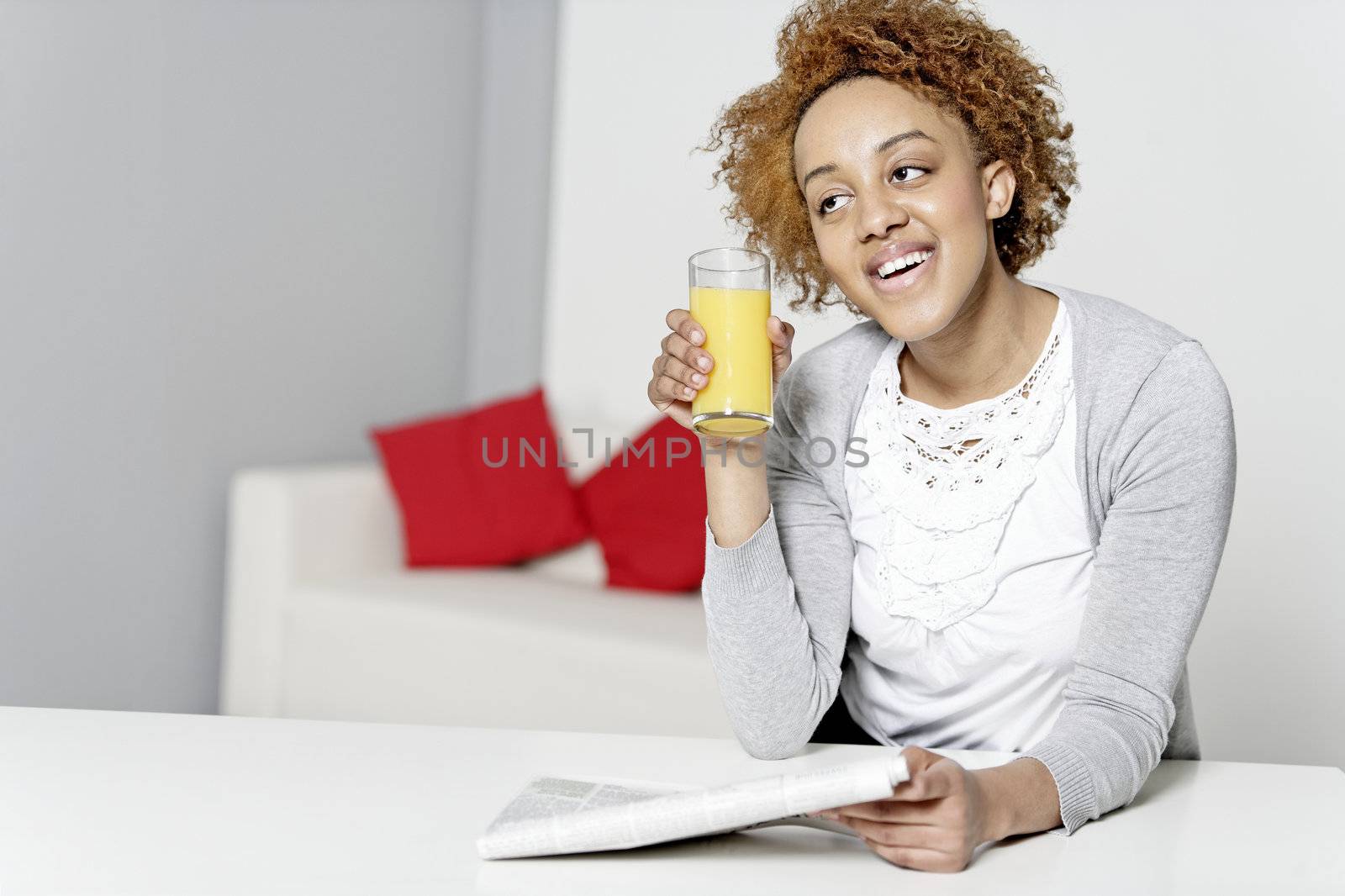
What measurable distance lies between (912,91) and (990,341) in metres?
0.28

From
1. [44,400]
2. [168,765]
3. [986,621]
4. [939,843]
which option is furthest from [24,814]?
[44,400]

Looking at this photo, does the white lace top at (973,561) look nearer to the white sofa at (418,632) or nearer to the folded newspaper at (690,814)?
the folded newspaper at (690,814)

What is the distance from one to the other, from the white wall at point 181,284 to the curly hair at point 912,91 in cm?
174

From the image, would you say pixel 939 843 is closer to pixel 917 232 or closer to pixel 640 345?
pixel 917 232

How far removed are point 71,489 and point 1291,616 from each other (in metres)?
2.71

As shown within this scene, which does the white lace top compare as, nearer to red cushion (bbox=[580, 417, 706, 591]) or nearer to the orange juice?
the orange juice

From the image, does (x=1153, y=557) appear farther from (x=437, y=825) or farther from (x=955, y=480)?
(x=437, y=825)

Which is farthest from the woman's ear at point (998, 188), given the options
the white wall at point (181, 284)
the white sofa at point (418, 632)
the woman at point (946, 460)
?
the white wall at point (181, 284)

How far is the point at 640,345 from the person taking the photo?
11.6 ft

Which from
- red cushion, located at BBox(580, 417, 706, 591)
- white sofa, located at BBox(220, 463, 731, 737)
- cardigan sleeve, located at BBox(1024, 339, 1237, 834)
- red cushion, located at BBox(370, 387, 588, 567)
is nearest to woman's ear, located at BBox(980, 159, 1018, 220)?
cardigan sleeve, located at BBox(1024, 339, 1237, 834)

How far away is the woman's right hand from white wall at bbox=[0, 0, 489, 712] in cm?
185

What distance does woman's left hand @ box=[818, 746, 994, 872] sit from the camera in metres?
0.85

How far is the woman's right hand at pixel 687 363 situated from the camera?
4.07ft

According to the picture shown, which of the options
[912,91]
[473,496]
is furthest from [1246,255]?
[473,496]
